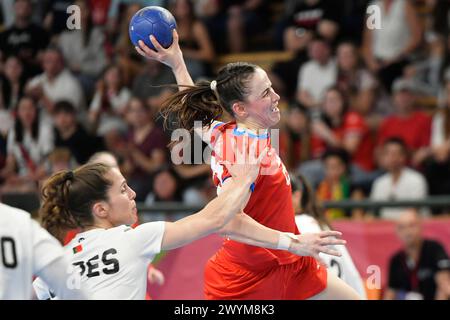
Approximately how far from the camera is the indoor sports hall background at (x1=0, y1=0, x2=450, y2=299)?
25.7ft

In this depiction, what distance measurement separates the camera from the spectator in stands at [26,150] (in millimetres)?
9805

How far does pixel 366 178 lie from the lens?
878 cm

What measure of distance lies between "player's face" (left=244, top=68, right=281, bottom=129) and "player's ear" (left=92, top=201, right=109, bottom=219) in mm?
934

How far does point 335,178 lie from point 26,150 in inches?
137

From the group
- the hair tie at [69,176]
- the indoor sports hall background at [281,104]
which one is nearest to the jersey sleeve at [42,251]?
the hair tie at [69,176]

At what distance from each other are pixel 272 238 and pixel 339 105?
4775 millimetres

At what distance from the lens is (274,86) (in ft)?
33.0

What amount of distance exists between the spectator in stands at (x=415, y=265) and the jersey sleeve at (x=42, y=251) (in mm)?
4190

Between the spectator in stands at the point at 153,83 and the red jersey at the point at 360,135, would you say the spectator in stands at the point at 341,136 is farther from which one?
the spectator in stands at the point at 153,83

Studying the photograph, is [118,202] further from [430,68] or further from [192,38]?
[192,38]

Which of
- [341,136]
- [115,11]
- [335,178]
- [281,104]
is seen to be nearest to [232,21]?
[115,11]

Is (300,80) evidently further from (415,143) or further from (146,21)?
(146,21)

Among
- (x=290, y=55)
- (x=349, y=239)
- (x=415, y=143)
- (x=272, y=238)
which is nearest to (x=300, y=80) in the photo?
(x=290, y=55)

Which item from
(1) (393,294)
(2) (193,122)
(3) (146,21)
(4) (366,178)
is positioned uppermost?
(3) (146,21)
